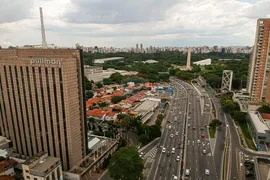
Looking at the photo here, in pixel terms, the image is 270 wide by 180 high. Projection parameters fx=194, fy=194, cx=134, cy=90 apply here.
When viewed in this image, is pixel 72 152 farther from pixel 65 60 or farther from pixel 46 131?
pixel 65 60

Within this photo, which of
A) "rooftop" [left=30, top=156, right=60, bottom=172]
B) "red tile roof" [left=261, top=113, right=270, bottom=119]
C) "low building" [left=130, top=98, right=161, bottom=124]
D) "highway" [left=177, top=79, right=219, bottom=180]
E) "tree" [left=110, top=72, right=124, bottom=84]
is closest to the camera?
"rooftop" [left=30, top=156, right=60, bottom=172]

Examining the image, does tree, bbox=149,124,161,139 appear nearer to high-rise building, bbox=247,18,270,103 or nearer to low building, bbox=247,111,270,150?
low building, bbox=247,111,270,150

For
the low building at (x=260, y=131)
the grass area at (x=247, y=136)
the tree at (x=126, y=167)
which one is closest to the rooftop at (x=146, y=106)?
the grass area at (x=247, y=136)

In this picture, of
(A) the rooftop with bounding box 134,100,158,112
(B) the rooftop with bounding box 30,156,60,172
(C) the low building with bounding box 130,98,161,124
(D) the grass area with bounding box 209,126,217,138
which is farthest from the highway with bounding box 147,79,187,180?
(B) the rooftop with bounding box 30,156,60,172

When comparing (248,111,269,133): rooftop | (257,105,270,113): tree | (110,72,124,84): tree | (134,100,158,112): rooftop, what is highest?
(110,72,124,84): tree

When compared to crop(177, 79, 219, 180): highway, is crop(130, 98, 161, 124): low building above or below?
above

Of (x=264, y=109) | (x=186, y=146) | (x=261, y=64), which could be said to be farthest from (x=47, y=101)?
(x=261, y=64)
